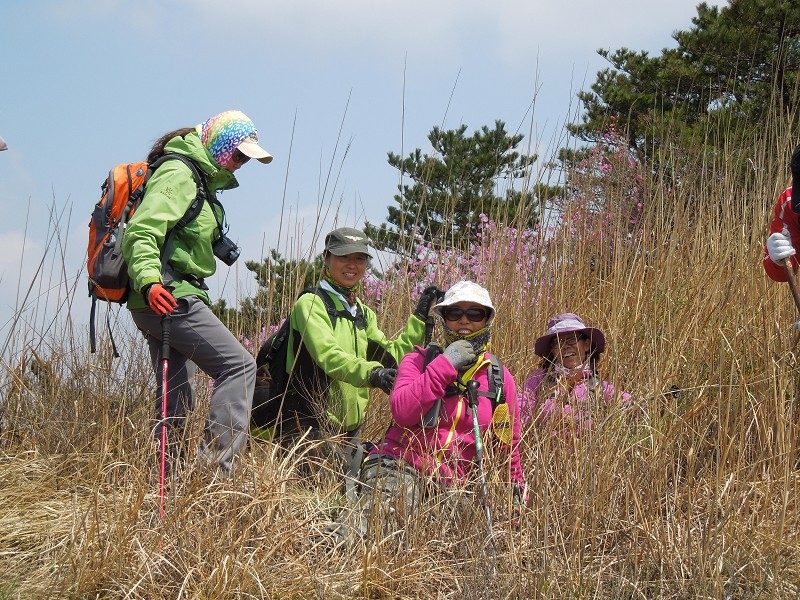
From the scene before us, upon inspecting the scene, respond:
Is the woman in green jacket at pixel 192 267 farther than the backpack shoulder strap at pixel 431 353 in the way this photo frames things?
Yes

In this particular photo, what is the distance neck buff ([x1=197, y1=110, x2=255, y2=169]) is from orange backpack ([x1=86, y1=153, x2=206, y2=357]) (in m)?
0.11

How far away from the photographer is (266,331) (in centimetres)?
486

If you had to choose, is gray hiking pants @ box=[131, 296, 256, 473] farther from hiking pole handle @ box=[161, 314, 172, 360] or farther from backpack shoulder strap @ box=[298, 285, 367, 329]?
backpack shoulder strap @ box=[298, 285, 367, 329]

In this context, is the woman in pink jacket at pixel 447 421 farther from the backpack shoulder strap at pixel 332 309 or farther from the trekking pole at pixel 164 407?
the trekking pole at pixel 164 407

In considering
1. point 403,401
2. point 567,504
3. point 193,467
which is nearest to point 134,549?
point 193,467

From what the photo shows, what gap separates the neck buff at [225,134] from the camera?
4.03 metres

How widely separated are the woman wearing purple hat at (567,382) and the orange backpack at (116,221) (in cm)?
155

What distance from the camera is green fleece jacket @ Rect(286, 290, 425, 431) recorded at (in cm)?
380

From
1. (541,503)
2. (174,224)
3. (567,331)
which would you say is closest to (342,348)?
(174,224)

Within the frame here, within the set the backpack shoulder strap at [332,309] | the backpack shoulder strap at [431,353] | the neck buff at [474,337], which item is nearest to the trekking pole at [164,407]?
the backpack shoulder strap at [332,309]

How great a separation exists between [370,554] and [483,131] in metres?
10.5

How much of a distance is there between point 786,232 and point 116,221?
260cm

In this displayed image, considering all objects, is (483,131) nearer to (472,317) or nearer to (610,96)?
(610,96)

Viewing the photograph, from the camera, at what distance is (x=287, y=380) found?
159 inches
